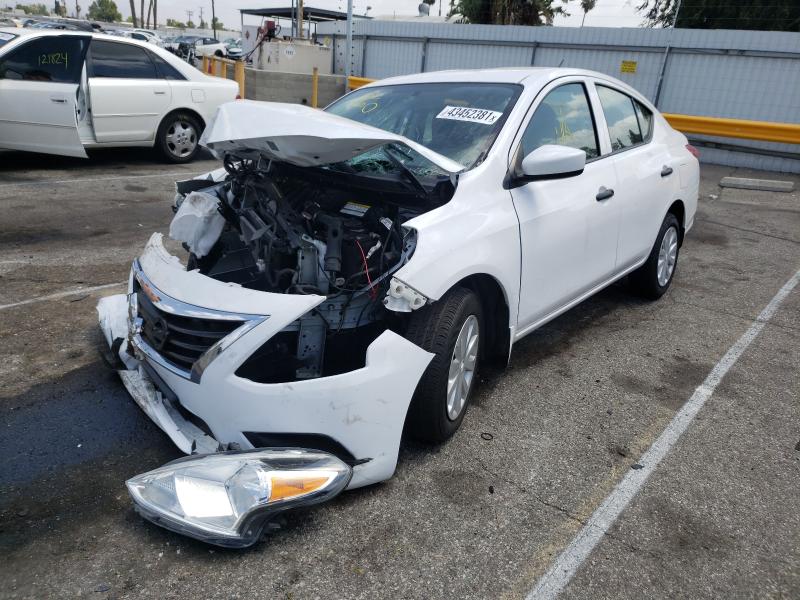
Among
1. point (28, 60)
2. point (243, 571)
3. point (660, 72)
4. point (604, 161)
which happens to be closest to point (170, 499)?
point (243, 571)

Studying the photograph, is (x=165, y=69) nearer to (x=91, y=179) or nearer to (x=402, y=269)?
(x=91, y=179)

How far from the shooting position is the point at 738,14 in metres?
22.3

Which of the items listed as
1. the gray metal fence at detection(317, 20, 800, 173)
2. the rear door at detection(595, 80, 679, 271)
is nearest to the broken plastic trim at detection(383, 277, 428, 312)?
the rear door at detection(595, 80, 679, 271)

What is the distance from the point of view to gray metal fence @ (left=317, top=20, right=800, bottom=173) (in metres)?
13.0

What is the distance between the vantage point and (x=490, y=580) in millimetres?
2256

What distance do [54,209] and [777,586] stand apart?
272 inches

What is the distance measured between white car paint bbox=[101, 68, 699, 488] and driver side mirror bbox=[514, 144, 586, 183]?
0.43 ft

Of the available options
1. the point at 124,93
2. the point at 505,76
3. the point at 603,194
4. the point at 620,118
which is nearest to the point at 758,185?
the point at 620,118

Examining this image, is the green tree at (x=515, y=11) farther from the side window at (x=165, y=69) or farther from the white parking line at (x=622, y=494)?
the white parking line at (x=622, y=494)

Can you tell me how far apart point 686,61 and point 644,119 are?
1096cm

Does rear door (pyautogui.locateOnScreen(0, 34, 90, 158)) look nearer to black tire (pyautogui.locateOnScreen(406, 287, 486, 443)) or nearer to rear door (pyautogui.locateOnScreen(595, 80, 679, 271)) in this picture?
rear door (pyautogui.locateOnScreen(595, 80, 679, 271))

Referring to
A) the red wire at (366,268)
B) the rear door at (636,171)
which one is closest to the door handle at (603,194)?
the rear door at (636,171)

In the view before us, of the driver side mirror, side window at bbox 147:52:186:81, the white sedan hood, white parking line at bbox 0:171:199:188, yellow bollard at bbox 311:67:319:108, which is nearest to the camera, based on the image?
the white sedan hood

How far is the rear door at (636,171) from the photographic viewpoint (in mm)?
4207
